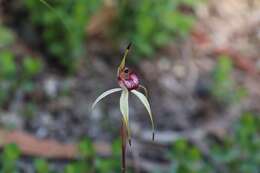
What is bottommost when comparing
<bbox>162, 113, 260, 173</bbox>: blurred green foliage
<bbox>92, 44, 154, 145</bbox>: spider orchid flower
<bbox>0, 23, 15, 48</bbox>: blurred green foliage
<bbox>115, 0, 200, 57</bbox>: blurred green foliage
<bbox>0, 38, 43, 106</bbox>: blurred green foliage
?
<bbox>92, 44, 154, 145</bbox>: spider orchid flower

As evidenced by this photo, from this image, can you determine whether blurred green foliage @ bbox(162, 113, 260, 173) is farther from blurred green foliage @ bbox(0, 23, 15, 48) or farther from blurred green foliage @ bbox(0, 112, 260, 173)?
blurred green foliage @ bbox(0, 23, 15, 48)

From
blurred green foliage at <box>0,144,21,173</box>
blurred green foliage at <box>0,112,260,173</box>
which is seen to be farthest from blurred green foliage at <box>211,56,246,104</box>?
blurred green foliage at <box>0,144,21,173</box>

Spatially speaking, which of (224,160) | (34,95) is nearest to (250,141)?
(224,160)

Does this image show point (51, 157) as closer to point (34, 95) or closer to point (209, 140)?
point (34, 95)

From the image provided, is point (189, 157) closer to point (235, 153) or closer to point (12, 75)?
point (235, 153)

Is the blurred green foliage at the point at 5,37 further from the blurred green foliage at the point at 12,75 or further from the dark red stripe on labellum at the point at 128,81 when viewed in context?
the dark red stripe on labellum at the point at 128,81
